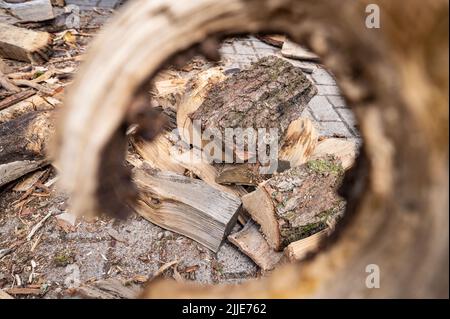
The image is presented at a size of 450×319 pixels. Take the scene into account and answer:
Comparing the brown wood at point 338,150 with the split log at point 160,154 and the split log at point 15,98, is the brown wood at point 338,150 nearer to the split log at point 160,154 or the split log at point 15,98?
the split log at point 160,154

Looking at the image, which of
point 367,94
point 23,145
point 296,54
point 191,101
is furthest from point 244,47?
point 367,94

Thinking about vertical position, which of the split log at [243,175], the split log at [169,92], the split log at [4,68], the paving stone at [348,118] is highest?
the split log at [4,68]

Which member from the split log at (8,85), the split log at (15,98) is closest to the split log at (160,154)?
the split log at (15,98)

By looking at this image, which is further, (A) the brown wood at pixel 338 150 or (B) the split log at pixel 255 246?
(A) the brown wood at pixel 338 150

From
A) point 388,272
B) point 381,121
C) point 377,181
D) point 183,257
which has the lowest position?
point 183,257

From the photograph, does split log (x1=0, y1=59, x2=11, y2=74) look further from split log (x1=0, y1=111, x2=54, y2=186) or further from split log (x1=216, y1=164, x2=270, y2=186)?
split log (x1=216, y1=164, x2=270, y2=186)
